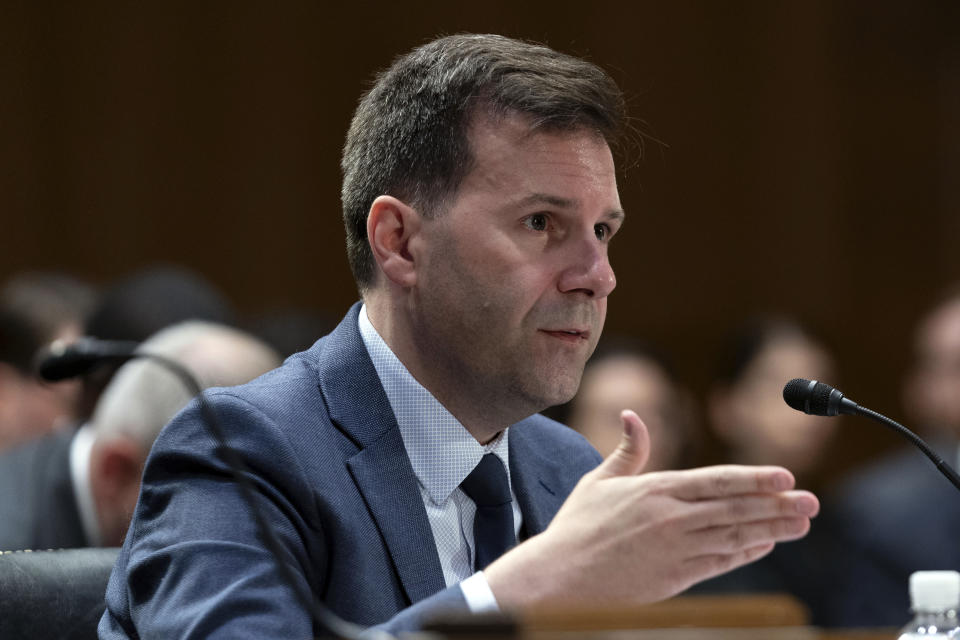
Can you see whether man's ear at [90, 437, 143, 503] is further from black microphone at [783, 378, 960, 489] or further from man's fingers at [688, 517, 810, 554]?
man's fingers at [688, 517, 810, 554]

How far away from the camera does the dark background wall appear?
6.41m

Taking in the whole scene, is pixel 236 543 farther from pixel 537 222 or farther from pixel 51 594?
pixel 537 222

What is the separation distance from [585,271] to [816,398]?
390mm

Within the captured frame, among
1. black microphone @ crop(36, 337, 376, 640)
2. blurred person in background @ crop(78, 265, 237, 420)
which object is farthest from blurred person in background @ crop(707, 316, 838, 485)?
black microphone @ crop(36, 337, 376, 640)

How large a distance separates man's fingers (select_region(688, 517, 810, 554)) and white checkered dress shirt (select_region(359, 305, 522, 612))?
1.90 ft

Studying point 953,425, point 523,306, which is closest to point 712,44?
point 953,425

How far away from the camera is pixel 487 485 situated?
212 centimetres

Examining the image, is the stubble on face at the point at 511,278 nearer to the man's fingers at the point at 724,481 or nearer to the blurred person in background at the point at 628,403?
the man's fingers at the point at 724,481

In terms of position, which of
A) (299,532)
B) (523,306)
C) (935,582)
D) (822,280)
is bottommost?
(822,280)

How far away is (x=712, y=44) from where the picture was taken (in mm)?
6801

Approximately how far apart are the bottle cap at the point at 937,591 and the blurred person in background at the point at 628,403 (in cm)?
294

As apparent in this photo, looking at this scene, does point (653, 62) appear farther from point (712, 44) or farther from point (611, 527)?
point (611, 527)

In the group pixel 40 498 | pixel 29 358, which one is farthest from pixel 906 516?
pixel 29 358

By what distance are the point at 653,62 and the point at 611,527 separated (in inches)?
215
